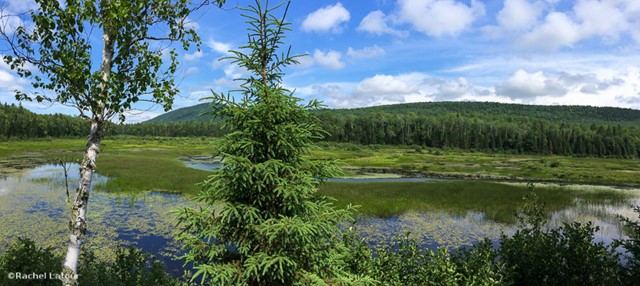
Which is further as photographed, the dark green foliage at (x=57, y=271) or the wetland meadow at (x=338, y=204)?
the wetland meadow at (x=338, y=204)

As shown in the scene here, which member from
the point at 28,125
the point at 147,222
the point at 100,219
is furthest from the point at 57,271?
the point at 28,125

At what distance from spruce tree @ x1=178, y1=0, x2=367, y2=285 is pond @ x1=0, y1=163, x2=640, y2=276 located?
31.4 feet

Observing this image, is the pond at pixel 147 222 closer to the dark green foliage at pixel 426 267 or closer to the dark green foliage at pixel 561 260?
the dark green foliage at pixel 561 260

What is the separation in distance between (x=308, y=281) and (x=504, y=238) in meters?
8.05

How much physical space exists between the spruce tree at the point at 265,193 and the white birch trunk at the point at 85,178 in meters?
2.62

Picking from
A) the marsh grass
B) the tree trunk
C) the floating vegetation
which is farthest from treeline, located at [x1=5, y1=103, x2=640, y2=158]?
the tree trunk

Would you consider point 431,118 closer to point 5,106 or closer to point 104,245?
point 104,245

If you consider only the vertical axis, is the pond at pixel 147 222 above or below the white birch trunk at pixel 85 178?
below

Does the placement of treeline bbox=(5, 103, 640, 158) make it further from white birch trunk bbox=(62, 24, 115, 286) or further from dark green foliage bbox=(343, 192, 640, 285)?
white birch trunk bbox=(62, 24, 115, 286)

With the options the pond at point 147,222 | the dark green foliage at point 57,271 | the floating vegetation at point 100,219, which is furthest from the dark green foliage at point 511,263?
the floating vegetation at point 100,219

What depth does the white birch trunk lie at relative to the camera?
6887 millimetres

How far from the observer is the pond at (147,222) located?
1748 cm

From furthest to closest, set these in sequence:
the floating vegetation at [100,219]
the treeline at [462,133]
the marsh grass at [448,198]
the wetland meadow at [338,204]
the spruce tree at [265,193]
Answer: the treeline at [462,133], the marsh grass at [448,198], the wetland meadow at [338,204], the floating vegetation at [100,219], the spruce tree at [265,193]

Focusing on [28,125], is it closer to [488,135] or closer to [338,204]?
[338,204]
